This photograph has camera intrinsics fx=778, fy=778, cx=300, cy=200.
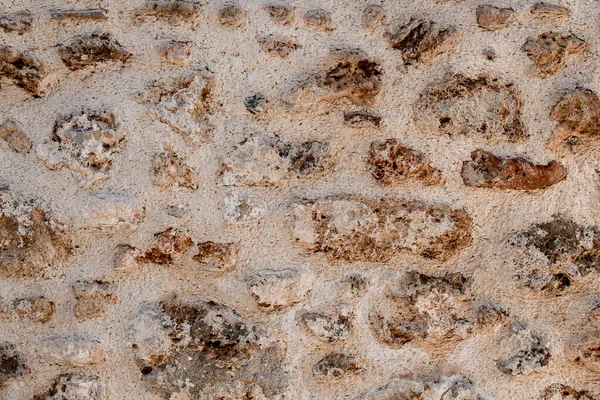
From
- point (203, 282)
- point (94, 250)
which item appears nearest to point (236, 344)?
point (203, 282)

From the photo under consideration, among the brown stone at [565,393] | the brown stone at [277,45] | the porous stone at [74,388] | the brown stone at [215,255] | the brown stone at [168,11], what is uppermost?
the brown stone at [168,11]

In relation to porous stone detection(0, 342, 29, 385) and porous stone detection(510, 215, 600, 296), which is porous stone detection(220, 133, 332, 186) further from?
porous stone detection(0, 342, 29, 385)

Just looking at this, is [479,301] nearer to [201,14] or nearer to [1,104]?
[201,14]

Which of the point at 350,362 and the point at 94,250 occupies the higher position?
the point at 94,250

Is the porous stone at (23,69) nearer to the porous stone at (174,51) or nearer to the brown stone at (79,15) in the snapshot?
the brown stone at (79,15)

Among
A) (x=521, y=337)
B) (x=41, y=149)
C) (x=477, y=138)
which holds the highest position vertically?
(x=477, y=138)

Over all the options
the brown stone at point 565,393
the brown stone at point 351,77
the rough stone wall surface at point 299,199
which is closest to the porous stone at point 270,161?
the rough stone wall surface at point 299,199

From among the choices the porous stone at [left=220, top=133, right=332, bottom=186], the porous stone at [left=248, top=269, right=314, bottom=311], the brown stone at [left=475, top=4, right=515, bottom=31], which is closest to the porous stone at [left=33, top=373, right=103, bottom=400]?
the porous stone at [left=248, top=269, right=314, bottom=311]
